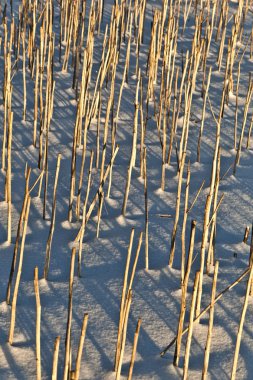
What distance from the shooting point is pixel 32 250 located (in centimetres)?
188

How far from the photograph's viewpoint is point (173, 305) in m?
1.70

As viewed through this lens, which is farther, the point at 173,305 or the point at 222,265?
the point at 222,265

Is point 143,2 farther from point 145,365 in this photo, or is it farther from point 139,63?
point 145,365

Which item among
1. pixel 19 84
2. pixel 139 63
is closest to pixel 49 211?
pixel 19 84

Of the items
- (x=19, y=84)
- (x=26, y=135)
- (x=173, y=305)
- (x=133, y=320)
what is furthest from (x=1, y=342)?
(x=19, y=84)

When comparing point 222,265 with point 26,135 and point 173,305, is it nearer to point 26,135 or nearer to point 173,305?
point 173,305

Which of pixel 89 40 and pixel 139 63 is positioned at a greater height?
pixel 89 40

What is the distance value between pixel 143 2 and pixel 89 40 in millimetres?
819

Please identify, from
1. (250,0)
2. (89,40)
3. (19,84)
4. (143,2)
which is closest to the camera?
(89,40)

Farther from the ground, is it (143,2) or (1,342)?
(143,2)

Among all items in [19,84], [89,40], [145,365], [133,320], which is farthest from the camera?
[19,84]

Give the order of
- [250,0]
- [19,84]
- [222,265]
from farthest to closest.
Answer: [250,0], [19,84], [222,265]

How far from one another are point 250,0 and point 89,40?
5.30 feet

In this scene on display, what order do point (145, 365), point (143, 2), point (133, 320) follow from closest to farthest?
1. point (145, 365)
2. point (133, 320)
3. point (143, 2)
